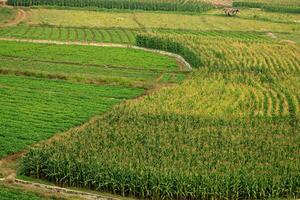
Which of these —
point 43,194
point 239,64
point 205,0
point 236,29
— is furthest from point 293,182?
point 205,0

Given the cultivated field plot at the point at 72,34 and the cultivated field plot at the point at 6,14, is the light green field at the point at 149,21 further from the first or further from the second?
the cultivated field plot at the point at 72,34

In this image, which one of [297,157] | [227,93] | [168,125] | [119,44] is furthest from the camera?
[119,44]

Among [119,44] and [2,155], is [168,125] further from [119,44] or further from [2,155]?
[119,44]

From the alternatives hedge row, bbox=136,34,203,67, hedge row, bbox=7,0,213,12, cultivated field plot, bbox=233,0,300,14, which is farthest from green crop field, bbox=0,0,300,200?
cultivated field plot, bbox=233,0,300,14

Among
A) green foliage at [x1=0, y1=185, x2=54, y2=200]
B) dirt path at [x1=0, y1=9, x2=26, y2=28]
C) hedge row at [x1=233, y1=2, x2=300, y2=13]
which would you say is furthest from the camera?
hedge row at [x1=233, y1=2, x2=300, y2=13]

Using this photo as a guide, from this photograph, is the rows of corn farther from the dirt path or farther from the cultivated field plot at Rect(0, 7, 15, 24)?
the cultivated field plot at Rect(0, 7, 15, 24)

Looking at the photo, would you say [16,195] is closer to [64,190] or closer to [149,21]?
[64,190]

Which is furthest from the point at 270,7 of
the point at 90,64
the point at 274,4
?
the point at 90,64
